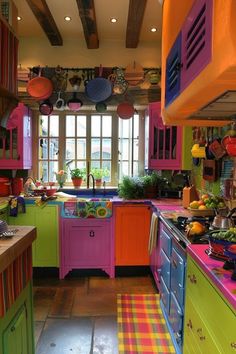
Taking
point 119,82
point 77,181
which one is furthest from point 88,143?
point 119,82

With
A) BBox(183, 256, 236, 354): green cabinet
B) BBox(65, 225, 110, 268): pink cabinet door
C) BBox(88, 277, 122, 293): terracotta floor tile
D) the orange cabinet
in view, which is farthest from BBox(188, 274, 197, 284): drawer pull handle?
BBox(65, 225, 110, 268): pink cabinet door

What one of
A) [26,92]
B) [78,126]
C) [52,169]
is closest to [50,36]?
[26,92]

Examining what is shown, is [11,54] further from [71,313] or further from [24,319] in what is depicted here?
[71,313]

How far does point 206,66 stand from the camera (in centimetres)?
124

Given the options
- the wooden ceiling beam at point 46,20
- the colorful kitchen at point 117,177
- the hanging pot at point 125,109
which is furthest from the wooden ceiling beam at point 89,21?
the hanging pot at point 125,109

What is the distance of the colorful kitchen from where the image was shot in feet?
4.78

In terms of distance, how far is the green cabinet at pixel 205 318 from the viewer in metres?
1.11

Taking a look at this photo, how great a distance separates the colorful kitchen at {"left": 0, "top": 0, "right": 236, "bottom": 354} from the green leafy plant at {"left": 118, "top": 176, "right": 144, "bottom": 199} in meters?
0.02

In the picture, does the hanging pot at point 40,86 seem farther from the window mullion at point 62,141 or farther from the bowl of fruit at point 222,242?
the bowl of fruit at point 222,242

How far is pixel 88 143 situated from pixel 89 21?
159 centimetres

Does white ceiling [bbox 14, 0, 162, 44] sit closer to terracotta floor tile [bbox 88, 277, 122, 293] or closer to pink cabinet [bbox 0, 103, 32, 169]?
pink cabinet [bbox 0, 103, 32, 169]

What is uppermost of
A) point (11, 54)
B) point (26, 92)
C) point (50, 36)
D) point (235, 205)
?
point (50, 36)

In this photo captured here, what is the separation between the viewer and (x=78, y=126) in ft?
13.8

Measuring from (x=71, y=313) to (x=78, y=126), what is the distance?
2498 mm
